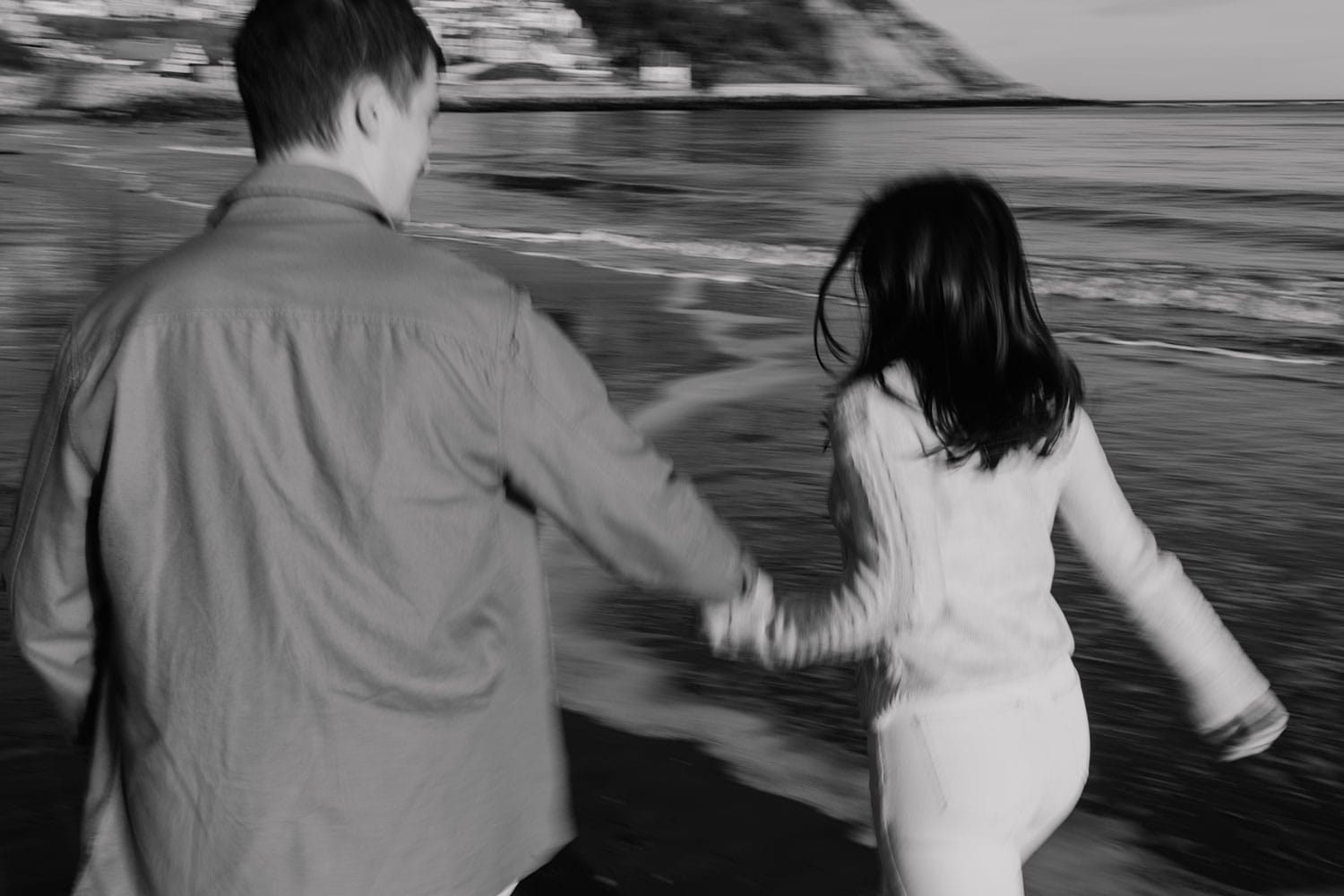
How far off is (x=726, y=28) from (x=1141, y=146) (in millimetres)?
126286

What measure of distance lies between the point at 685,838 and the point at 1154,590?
4.68 ft

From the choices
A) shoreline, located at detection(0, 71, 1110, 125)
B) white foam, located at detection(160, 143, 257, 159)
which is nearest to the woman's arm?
white foam, located at detection(160, 143, 257, 159)

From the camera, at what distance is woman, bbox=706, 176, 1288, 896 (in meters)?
1.74

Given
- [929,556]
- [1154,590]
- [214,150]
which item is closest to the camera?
[929,556]

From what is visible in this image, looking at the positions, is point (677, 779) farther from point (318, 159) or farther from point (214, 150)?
point (214, 150)

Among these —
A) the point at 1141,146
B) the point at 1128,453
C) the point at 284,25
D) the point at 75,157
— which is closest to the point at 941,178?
the point at 284,25

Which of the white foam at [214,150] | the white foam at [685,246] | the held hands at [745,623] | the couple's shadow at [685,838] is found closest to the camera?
the held hands at [745,623]

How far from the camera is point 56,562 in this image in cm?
140

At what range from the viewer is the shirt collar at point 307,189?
4.46ft

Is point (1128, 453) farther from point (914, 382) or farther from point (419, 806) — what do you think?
point (419, 806)

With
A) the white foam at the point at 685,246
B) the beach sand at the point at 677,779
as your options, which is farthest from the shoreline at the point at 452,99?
the beach sand at the point at 677,779

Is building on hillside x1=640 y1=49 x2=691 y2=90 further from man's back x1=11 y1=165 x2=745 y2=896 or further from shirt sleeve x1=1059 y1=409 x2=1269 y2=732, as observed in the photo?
man's back x1=11 y1=165 x2=745 y2=896

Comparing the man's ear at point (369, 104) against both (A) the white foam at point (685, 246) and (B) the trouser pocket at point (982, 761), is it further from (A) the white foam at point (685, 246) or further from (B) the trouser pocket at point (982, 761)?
(A) the white foam at point (685, 246)

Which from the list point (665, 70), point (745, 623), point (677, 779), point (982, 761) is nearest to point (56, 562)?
point (745, 623)
